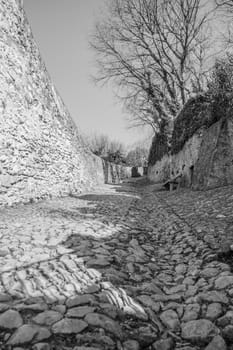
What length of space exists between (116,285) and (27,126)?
5.33m

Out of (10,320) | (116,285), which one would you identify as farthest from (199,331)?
(10,320)

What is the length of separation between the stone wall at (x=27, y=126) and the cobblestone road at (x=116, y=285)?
2.04 meters

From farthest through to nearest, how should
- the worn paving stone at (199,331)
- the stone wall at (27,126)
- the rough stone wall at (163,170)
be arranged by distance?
the rough stone wall at (163,170), the stone wall at (27,126), the worn paving stone at (199,331)

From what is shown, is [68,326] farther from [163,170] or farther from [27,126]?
[163,170]

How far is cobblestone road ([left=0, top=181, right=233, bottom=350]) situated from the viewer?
1613mm

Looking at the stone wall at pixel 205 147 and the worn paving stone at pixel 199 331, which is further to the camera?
the stone wall at pixel 205 147

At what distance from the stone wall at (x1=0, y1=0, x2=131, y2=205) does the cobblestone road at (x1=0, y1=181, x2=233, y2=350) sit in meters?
2.04

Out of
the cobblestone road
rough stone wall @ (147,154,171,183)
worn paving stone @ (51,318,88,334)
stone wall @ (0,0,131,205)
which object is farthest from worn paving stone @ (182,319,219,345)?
rough stone wall @ (147,154,171,183)

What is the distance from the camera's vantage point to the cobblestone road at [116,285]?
5.29 feet

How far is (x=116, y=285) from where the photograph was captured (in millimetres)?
2252

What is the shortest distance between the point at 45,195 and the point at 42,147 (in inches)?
50.7

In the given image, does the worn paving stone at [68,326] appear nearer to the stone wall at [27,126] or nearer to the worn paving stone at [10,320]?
the worn paving stone at [10,320]

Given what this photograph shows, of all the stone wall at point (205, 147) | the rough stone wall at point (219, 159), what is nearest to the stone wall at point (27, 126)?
the stone wall at point (205, 147)

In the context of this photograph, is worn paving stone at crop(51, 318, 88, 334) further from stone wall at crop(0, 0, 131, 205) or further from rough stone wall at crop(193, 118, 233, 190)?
rough stone wall at crop(193, 118, 233, 190)
